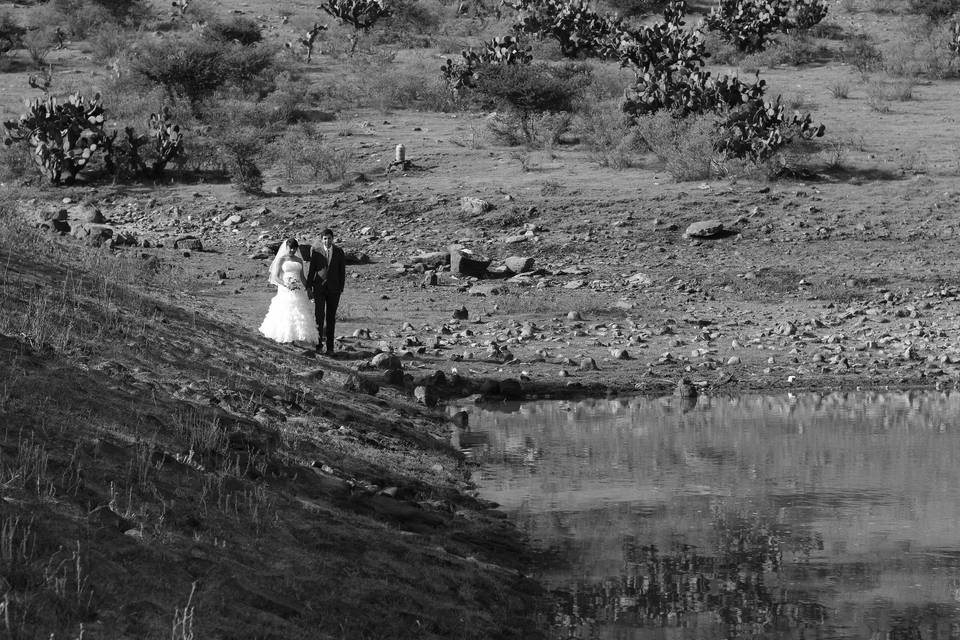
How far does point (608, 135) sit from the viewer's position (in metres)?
26.0

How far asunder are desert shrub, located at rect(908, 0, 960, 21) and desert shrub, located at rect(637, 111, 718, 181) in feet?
62.0

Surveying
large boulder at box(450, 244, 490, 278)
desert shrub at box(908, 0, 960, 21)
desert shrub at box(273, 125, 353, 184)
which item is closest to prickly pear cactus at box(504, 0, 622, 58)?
desert shrub at box(908, 0, 960, 21)

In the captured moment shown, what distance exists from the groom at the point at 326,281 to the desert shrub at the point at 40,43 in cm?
2844

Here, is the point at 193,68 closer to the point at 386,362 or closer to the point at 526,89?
the point at 526,89

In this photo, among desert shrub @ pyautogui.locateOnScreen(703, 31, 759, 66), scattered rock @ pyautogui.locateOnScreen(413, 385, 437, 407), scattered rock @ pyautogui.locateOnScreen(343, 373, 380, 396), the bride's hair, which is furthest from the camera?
desert shrub @ pyautogui.locateOnScreen(703, 31, 759, 66)

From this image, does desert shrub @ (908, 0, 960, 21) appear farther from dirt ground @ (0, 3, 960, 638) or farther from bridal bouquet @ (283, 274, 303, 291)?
bridal bouquet @ (283, 274, 303, 291)

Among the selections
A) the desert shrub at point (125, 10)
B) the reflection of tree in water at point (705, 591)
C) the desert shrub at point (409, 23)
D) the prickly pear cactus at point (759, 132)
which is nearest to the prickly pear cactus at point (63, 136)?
the prickly pear cactus at point (759, 132)

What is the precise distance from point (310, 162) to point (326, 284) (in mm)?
12157

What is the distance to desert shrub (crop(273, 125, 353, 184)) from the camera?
82.6 ft

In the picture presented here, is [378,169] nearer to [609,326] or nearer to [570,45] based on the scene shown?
[609,326]

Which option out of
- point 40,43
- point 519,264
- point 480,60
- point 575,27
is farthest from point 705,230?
point 40,43

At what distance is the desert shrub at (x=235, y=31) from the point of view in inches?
1521

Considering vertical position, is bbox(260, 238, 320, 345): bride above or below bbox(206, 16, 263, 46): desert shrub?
below

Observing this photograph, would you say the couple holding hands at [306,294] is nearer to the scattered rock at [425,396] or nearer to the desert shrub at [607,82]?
the scattered rock at [425,396]
